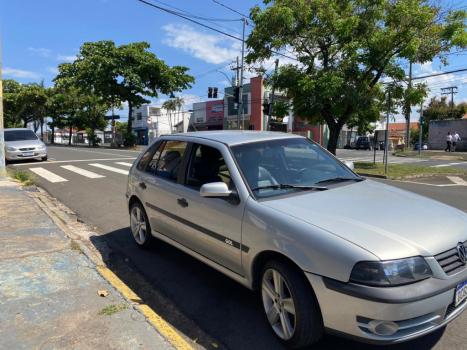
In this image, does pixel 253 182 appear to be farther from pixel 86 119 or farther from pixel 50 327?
pixel 86 119

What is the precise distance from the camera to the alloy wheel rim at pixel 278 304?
3.19 metres

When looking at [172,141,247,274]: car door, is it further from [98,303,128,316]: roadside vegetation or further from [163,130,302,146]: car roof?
[98,303,128,316]: roadside vegetation

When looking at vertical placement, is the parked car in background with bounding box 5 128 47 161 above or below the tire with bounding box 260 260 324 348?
above

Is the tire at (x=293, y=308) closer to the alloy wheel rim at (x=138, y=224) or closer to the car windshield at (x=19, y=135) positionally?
the alloy wheel rim at (x=138, y=224)

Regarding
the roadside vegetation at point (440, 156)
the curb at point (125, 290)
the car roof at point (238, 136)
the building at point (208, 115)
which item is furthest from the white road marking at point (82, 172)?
the building at point (208, 115)

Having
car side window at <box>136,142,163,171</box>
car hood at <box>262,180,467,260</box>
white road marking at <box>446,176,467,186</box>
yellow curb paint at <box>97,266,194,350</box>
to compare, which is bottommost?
yellow curb paint at <box>97,266,194,350</box>

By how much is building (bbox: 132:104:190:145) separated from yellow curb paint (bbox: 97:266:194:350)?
68126 mm

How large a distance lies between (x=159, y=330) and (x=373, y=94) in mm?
16809

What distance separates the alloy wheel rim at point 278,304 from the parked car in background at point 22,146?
696 inches

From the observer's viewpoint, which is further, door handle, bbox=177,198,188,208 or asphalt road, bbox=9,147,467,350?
door handle, bbox=177,198,188,208

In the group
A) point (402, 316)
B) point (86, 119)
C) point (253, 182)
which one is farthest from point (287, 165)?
point (86, 119)

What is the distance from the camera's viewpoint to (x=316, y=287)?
2.90 m

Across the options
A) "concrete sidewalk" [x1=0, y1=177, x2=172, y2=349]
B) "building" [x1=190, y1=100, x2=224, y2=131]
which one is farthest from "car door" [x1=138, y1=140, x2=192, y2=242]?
"building" [x1=190, y1=100, x2=224, y2=131]

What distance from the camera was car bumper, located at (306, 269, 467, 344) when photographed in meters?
2.65
